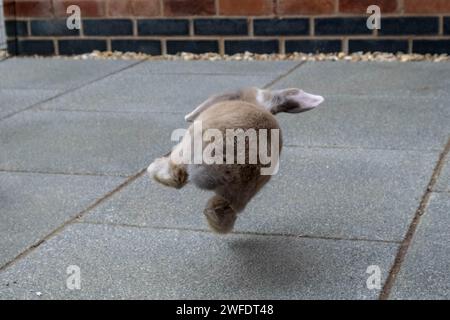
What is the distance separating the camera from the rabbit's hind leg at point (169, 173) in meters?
3.58

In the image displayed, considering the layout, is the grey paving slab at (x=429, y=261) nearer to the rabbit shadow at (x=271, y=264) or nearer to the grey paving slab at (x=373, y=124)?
the rabbit shadow at (x=271, y=264)

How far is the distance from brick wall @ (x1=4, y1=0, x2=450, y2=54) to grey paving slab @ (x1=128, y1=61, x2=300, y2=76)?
364 mm

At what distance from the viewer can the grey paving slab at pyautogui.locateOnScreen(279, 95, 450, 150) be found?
5500 millimetres

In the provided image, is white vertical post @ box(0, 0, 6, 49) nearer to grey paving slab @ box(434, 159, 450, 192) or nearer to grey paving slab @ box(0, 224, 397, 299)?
grey paving slab @ box(0, 224, 397, 299)

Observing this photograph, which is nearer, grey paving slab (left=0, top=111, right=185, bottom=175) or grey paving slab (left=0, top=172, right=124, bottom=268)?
grey paving slab (left=0, top=172, right=124, bottom=268)

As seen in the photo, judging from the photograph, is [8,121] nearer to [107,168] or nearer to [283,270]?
[107,168]

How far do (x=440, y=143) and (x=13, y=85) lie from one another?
170 inches

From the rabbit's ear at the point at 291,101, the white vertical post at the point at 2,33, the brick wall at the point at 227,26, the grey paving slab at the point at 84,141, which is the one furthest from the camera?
the white vertical post at the point at 2,33

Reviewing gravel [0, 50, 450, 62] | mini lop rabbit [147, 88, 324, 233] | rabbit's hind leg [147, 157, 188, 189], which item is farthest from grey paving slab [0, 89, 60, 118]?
mini lop rabbit [147, 88, 324, 233]

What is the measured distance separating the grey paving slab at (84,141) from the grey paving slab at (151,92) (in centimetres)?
27

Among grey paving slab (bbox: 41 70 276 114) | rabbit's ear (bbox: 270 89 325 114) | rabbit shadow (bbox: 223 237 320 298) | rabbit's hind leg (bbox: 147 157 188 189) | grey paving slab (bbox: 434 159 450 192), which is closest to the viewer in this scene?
rabbit shadow (bbox: 223 237 320 298)

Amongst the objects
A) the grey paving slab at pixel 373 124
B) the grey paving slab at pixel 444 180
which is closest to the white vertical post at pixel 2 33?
the grey paving slab at pixel 373 124

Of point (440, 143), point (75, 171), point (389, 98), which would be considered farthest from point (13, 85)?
point (440, 143)
